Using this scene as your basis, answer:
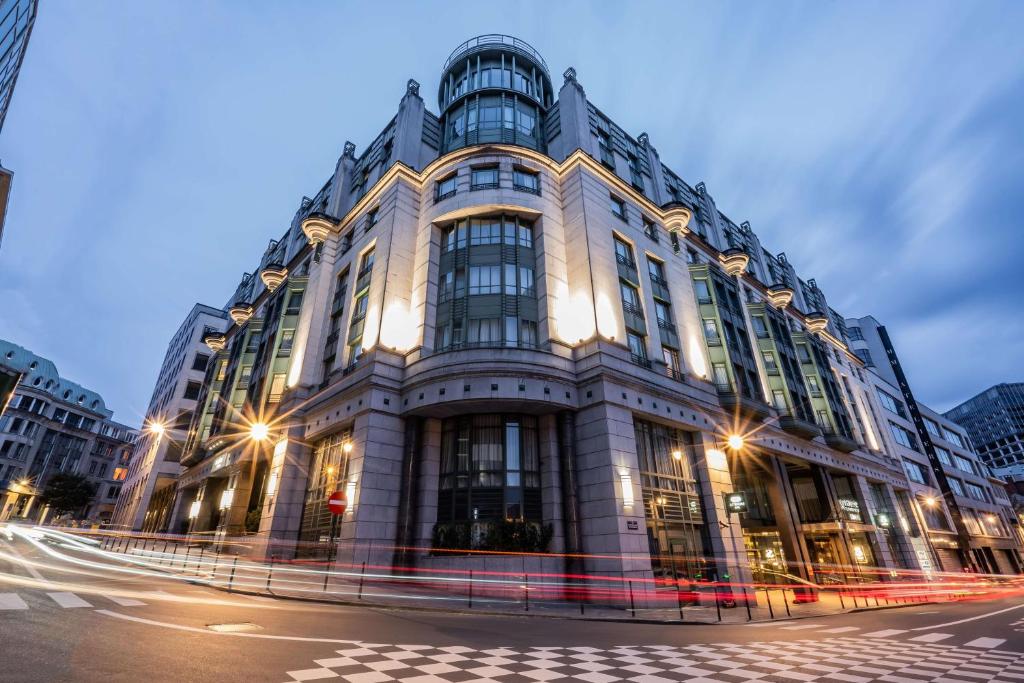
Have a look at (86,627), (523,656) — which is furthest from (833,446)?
(86,627)

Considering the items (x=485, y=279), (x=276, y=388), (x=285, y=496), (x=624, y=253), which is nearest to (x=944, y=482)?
(x=624, y=253)

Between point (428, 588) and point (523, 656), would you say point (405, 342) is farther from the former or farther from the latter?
point (523, 656)

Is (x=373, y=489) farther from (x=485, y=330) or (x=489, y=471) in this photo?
(x=485, y=330)

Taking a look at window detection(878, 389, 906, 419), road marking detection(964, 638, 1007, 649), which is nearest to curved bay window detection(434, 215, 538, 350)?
road marking detection(964, 638, 1007, 649)

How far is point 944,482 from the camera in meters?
55.6

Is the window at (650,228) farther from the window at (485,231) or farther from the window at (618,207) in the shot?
the window at (485,231)

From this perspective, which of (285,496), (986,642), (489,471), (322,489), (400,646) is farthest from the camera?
(285,496)

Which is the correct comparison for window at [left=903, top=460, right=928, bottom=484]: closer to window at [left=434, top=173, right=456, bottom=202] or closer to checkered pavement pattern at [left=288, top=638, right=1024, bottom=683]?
checkered pavement pattern at [left=288, top=638, right=1024, bottom=683]

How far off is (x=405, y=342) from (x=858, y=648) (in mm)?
22515

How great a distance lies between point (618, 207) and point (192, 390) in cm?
5993

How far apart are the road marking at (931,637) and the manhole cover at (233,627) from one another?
1629 centimetres

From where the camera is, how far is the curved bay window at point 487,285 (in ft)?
82.2

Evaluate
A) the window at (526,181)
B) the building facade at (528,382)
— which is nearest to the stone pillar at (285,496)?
the building facade at (528,382)

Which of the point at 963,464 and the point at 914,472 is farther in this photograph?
the point at 963,464
